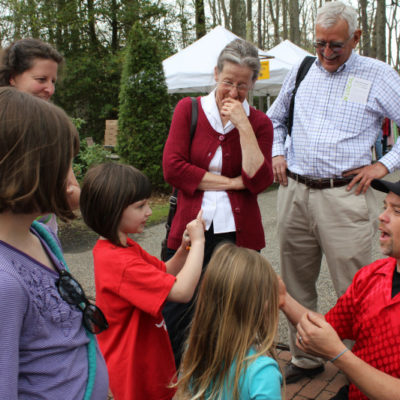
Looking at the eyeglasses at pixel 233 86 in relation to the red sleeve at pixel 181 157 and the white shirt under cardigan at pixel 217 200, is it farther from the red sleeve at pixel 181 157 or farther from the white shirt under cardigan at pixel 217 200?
the red sleeve at pixel 181 157

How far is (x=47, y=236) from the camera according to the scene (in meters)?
1.38

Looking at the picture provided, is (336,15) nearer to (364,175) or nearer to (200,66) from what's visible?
(364,175)

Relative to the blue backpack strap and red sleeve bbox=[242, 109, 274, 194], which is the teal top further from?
red sleeve bbox=[242, 109, 274, 194]

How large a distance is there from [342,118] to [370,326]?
139 cm

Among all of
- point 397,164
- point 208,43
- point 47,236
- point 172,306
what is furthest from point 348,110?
point 208,43

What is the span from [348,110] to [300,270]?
1117 millimetres

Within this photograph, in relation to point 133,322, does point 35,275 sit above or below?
above

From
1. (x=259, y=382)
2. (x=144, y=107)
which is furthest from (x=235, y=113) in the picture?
(x=144, y=107)

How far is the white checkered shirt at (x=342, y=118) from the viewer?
2693 mm

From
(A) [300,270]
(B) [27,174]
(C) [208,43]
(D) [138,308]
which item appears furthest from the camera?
(C) [208,43]

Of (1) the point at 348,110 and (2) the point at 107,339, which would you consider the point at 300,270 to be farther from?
(2) the point at 107,339

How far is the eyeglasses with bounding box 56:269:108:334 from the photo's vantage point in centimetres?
125

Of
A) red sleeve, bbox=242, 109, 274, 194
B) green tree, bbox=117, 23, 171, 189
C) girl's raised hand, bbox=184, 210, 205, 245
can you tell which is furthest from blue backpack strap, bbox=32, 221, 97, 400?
green tree, bbox=117, 23, 171, 189

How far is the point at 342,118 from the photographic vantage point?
107 inches
